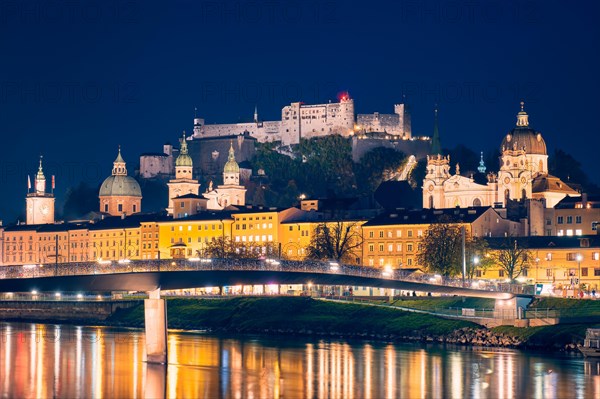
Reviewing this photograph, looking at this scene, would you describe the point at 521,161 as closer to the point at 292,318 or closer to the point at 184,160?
the point at 184,160

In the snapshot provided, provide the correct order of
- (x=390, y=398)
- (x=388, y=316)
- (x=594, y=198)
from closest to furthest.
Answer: (x=390, y=398) < (x=388, y=316) < (x=594, y=198)

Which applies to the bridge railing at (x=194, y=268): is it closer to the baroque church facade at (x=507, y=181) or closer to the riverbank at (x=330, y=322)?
the riverbank at (x=330, y=322)

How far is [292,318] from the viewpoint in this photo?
9656cm

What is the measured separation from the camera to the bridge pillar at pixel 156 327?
226 feet

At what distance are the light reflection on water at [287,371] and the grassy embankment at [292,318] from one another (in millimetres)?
4822

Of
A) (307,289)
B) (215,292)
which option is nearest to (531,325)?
(307,289)

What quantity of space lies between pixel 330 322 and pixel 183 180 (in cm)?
10029

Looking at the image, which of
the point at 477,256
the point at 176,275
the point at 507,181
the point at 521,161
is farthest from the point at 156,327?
the point at 521,161

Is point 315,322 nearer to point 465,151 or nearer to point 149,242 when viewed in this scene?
point 149,242

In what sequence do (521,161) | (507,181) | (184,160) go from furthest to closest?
1. (184,160)
2. (521,161)
3. (507,181)

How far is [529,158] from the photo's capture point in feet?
540

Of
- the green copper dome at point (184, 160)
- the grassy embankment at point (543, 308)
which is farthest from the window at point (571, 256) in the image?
the green copper dome at point (184, 160)

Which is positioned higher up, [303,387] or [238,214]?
[238,214]

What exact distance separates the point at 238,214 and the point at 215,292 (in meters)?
37.9
